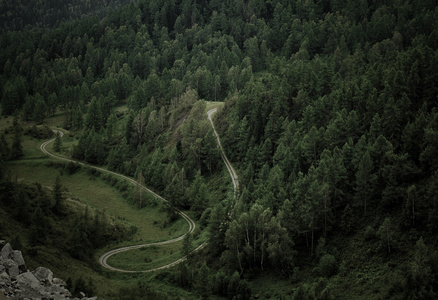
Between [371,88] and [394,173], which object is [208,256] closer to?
[394,173]

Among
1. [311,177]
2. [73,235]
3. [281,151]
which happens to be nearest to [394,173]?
[311,177]

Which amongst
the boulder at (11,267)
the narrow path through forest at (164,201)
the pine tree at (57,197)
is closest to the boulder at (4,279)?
the boulder at (11,267)

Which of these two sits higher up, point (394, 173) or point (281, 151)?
point (394, 173)

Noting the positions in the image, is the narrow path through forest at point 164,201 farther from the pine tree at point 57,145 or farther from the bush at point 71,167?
the bush at point 71,167

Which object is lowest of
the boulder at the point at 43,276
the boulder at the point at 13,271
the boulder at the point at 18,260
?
the boulder at the point at 43,276

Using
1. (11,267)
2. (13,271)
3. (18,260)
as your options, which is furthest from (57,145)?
(13,271)

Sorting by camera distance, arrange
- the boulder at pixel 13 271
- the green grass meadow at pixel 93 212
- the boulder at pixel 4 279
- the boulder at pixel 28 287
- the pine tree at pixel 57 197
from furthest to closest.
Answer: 1. the pine tree at pixel 57 197
2. the green grass meadow at pixel 93 212
3. the boulder at pixel 13 271
4. the boulder at pixel 28 287
5. the boulder at pixel 4 279

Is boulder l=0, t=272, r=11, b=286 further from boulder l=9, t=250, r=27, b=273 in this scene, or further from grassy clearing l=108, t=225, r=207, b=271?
grassy clearing l=108, t=225, r=207, b=271
